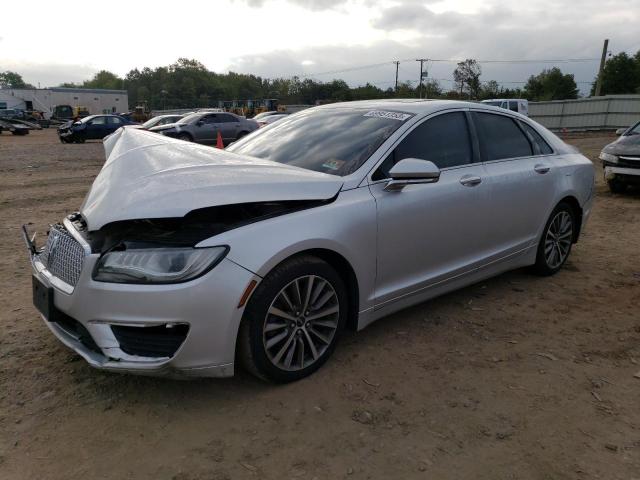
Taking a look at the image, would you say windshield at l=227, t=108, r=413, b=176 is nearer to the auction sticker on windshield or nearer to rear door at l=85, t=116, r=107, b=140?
the auction sticker on windshield

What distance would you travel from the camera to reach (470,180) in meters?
3.72

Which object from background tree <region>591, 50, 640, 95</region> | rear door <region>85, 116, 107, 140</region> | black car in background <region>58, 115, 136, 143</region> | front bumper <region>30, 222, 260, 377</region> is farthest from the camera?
background tree <region>591, 50, 640, 95</region>

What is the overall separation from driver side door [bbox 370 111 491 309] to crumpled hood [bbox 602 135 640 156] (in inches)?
257

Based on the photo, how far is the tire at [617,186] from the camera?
9.35 m

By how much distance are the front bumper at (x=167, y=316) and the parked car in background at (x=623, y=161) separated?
871 centimetres

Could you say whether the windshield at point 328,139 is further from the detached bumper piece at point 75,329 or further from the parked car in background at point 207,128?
the parked car in background at point 207,128

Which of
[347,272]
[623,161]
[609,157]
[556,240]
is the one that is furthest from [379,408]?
[609,157]

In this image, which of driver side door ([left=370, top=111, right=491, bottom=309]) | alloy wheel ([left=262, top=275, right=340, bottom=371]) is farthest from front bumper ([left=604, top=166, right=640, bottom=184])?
alloy wheel ([left=262, top=275, right=340, bottom=371])

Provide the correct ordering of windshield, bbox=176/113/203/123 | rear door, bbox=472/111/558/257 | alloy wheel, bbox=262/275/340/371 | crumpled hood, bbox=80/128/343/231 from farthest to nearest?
1. windshield, bbox=176/113/203/123
2. rear door, bbox=472/111/558/257
3. alloy wheel, bbox=262/275/340/371
4. crumpled hood, bbox=80/128/343/231

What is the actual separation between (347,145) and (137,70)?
474 feet

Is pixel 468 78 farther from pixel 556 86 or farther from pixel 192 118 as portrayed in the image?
pixel 192 118

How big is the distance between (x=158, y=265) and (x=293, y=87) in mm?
115020

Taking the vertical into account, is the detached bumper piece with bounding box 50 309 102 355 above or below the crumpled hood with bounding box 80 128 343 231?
below

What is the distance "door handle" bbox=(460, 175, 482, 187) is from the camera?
3680 mm
